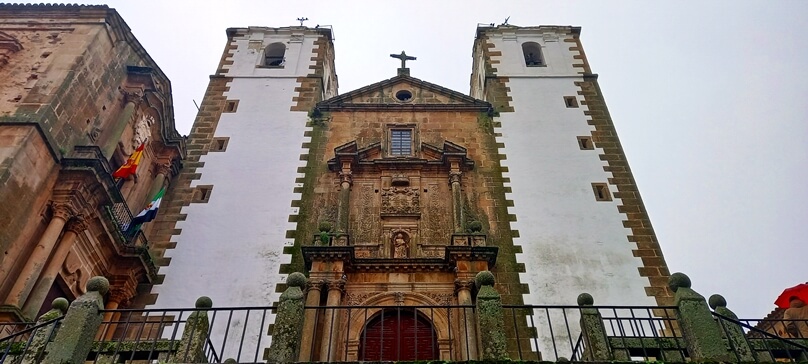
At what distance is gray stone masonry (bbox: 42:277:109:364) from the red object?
1172 centimetres

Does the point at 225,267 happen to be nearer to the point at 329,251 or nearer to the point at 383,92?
the point at 329,251

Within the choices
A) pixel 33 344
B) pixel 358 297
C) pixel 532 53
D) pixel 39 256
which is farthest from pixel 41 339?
pixel 532 53

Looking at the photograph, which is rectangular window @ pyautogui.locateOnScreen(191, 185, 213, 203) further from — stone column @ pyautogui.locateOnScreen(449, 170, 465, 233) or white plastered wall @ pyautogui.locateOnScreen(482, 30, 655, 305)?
white plastered wall @ pyautogui.locateOnScreen(482, 30, 655, 305)

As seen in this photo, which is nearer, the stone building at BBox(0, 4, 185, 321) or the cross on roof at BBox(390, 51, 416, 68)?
the stone building at BBox(0, 4, 185, 321)

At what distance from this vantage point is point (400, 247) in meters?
13.1

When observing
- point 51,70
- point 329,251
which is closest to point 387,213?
point 329,251

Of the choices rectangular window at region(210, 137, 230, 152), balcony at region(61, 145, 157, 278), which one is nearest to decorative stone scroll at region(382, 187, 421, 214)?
rectangular window at region(210, 137, 230, 152)

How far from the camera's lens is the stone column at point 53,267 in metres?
9.58

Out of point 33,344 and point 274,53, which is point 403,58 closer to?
point 274,53

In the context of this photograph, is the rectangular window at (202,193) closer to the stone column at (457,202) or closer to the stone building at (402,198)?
the stone building at (402,198)

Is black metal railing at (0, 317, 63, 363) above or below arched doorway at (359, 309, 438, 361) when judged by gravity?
below

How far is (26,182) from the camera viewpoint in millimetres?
10055

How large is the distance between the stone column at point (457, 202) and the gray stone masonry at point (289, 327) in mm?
6060

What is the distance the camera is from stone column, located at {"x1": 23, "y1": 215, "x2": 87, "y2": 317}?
9.58 meters
